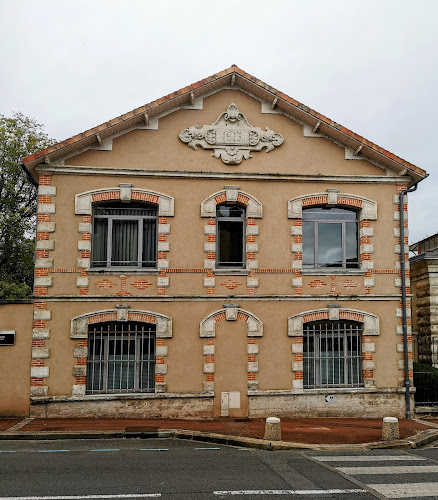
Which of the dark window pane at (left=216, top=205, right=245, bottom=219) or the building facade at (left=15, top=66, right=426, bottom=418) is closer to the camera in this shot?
the building facade at (left=15, top=66, right=426, bottom=418)

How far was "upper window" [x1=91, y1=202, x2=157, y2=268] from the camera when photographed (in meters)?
13.7

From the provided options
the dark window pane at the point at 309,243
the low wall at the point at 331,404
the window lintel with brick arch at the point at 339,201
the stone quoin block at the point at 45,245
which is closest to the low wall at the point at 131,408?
the low wall at the point at 331,404

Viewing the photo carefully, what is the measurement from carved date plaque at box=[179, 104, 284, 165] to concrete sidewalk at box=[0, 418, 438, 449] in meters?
6.77

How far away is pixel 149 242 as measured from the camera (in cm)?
1386

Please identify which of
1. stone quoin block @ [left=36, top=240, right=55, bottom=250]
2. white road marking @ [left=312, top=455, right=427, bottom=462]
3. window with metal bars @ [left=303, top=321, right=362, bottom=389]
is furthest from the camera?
window with metal bars @ [left=303, top=321, right=362, bottom=389]

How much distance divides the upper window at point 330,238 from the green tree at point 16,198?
43.2 ft

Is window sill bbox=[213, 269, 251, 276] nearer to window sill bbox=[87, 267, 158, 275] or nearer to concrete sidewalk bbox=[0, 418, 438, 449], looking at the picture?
window sill bbox=[87, 267, 158, 275]

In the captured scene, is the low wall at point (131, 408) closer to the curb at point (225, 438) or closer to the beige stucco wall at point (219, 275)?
the beige stucco wall at point (219, 275)

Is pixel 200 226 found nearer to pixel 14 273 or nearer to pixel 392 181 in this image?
pixel 392 181

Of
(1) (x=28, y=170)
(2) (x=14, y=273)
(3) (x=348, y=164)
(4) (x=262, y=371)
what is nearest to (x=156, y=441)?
(4) (x=262, y=371)

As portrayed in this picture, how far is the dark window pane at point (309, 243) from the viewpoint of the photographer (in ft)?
46.9

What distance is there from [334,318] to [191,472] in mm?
6801

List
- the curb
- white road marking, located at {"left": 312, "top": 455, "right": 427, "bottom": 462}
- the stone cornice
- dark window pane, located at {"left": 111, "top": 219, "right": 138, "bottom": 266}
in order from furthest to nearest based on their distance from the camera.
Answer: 1. dark window pane, located at {"left": 111, "top": 219, "right": 138, "bottom": 266}
2. the stone cornice
3. the curb
4. white road marking, located at {"left": 312, "top": 455, "right": 427, "bottom": 462}

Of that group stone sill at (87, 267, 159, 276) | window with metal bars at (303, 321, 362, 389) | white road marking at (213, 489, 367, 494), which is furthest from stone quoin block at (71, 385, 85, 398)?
white road marking at (213, 489, 367, 494)
